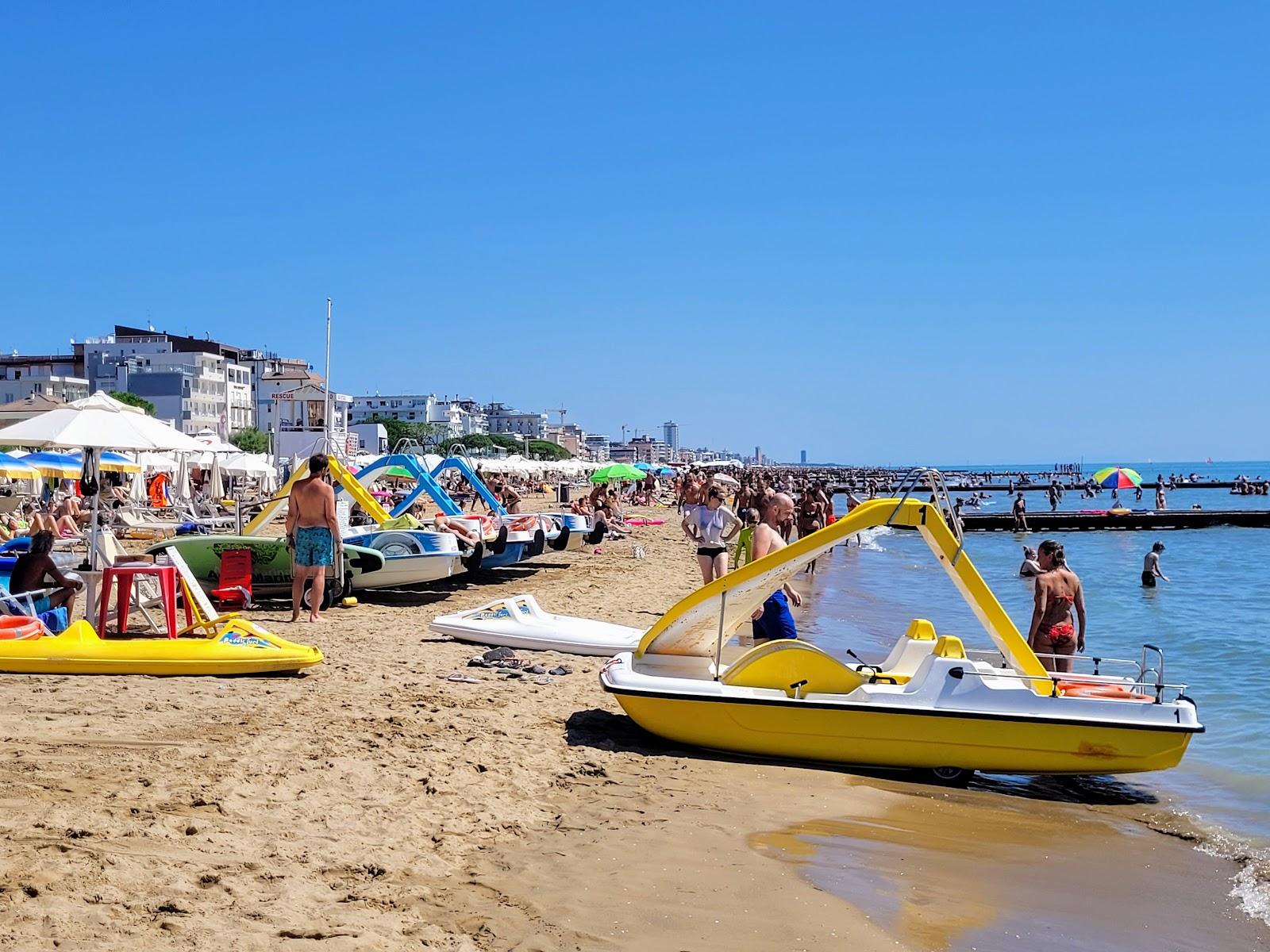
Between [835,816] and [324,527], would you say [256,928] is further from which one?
[324,527]

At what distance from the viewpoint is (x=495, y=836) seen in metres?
4.79

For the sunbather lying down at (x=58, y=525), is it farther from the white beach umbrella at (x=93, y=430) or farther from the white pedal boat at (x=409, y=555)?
the white beach umbrella at (x=93, y=430)

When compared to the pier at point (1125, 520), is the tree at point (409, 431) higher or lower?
higher

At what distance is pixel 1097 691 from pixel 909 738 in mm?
1404

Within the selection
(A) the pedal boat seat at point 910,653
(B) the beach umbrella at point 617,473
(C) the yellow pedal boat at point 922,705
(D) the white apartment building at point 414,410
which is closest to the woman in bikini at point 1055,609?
(C) the yellow pedal boat at point 922,705

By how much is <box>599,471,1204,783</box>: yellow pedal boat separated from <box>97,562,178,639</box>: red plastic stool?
3866mm

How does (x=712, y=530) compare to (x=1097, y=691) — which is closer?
(x=1097, y=691)

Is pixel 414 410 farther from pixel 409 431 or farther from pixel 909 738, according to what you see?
pixel 909 738

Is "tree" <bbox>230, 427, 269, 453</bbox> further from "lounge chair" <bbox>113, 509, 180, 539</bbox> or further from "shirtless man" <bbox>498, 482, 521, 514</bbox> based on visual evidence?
"lounge chair" <bbox>113, 509, 180, 539</bbox>

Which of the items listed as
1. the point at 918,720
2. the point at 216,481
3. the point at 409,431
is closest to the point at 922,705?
the point at 918,720

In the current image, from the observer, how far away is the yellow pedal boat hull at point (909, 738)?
245 inches

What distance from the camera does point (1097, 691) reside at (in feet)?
22.1

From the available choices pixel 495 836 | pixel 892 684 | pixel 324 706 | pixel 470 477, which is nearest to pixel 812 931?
pixel 495 836

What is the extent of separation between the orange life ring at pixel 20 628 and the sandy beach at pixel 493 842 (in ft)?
2.18
